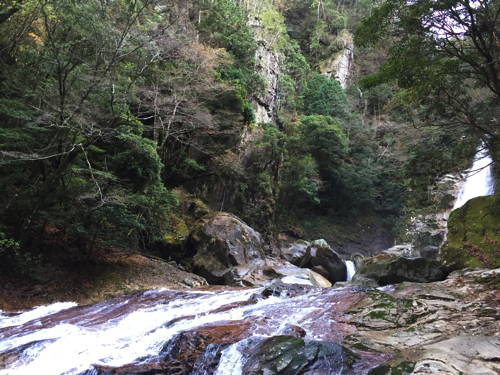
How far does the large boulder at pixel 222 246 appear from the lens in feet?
44.4

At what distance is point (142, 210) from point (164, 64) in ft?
31.6

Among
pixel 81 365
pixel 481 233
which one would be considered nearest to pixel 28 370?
pixel 81 365

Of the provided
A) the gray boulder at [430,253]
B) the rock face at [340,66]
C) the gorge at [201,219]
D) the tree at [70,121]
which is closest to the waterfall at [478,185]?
the gorge at [201,219]

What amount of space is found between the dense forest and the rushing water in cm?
224

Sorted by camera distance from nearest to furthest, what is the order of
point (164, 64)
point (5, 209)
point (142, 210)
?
point (5, 209) → point (142, 210) → point (164, 64)

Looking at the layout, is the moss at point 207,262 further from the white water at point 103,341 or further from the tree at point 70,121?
the white water at point 103,341

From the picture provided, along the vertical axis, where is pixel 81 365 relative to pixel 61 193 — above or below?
below

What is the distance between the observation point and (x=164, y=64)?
17078 mm

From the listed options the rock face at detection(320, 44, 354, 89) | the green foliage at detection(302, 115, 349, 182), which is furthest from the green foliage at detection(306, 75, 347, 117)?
the green foliage at detection(302, 115, 349, 182)

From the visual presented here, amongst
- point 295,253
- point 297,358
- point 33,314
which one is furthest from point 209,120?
point 297,358

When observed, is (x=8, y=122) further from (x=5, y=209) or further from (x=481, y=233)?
(x=481, y=233)

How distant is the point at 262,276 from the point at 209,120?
7958 millimetres

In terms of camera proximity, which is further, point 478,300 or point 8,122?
point 8,122

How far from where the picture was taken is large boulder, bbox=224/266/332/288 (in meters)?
12.3
